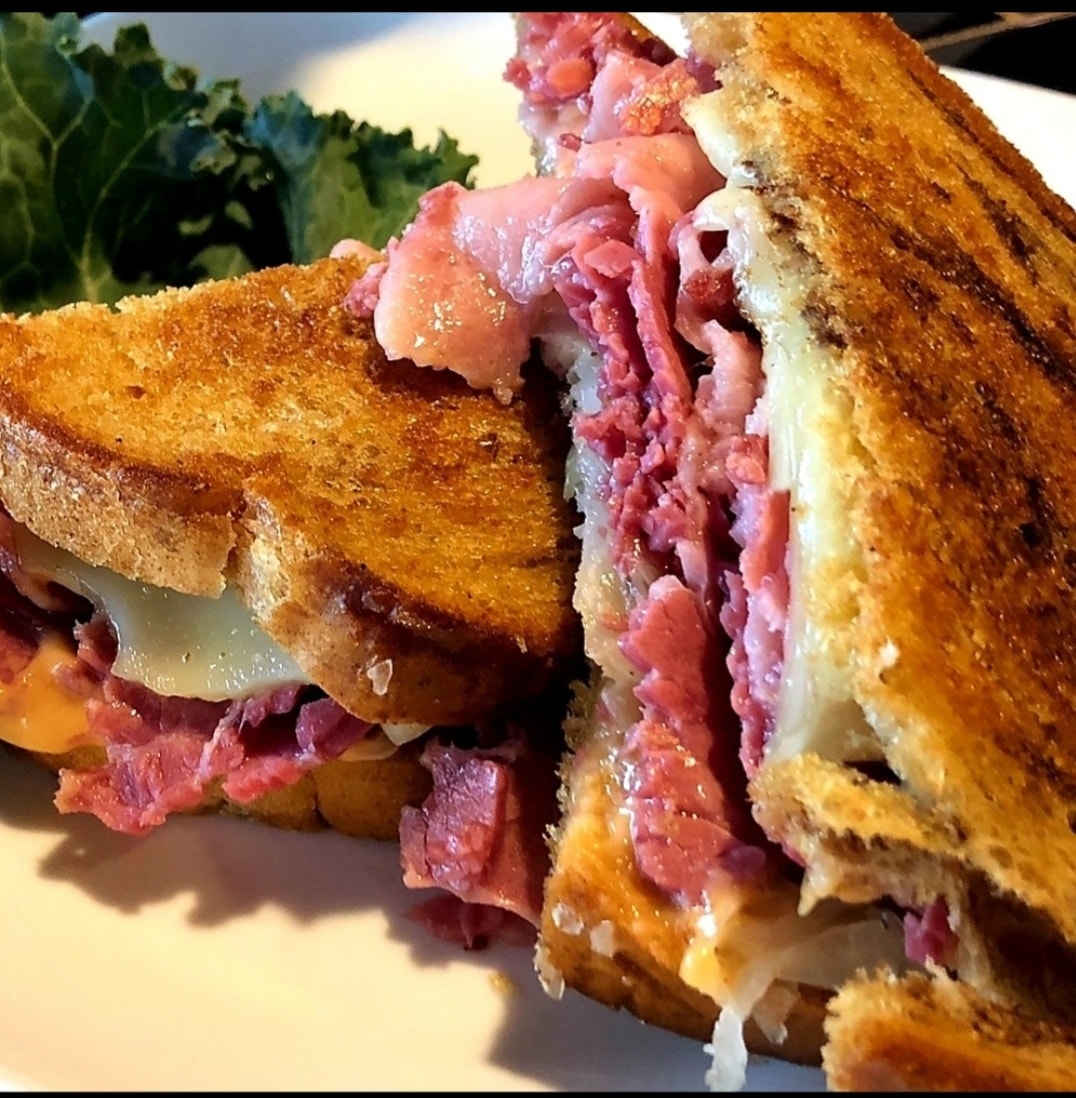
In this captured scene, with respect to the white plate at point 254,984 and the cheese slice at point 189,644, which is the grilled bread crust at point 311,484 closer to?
the cheese slice at point 189,644

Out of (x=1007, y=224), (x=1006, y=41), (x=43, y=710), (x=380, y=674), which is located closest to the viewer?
(x=380, y=674)

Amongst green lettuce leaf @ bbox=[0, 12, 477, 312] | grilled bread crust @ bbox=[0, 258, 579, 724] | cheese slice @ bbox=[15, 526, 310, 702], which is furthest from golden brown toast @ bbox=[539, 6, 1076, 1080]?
green lettuce leaf @ bbox=[0, 12, 477, 312]

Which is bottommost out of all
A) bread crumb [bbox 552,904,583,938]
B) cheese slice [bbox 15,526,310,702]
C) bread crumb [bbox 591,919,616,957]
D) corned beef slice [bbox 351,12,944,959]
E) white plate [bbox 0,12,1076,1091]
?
white plate [bbox 0,12,1076,1091]

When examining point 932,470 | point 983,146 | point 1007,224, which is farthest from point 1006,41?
point 932,470

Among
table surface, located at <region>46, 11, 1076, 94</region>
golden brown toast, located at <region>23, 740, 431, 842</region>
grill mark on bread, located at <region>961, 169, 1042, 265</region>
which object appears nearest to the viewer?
golden brown toast, located at <region>23, 740, 431, 842</region>

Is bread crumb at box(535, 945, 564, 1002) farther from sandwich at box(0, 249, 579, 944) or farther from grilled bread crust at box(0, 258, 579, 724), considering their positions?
grilled bread crust at box(0, 258, 579, 724)

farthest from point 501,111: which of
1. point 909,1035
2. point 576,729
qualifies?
point 909,1035

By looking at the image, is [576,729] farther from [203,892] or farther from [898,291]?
[898,291]

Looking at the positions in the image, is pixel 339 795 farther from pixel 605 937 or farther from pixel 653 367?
pixel 653 367
